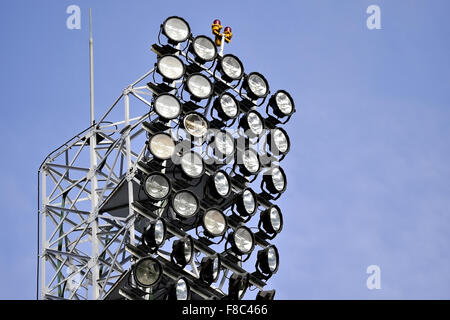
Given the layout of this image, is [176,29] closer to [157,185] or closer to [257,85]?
[257,85]

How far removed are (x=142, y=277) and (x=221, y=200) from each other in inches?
245

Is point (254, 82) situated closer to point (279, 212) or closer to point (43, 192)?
point (279, 212)

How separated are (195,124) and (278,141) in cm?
511

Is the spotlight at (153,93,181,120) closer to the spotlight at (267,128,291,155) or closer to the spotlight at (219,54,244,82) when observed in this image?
the spotlight at (219,54,244,82)

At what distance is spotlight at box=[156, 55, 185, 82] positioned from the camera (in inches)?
1972

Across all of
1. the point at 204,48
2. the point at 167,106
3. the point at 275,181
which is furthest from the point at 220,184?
the point at 204,48

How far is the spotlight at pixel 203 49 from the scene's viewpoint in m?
52.0

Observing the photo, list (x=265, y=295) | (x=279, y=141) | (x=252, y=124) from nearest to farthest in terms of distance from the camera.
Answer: (x=265, y=295) → (x=252, y=124) → (x=279, y=141)

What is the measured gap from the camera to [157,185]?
47.5 m

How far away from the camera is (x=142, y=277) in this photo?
1796 inches

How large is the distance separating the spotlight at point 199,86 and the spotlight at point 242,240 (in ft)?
19.8
